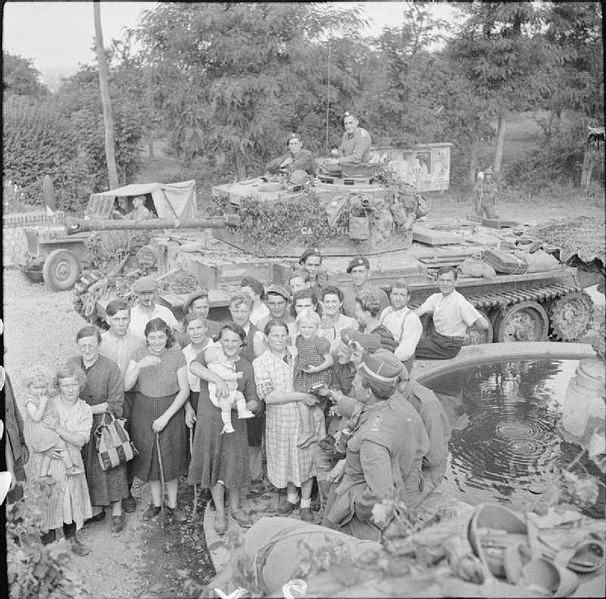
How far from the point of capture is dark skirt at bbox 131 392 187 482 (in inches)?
247

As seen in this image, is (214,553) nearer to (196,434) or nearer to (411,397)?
(196,434)

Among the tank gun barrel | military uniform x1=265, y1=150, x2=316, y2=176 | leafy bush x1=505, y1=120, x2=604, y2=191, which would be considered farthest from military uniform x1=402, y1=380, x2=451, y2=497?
leafy bush x1=505, y1=120, x2=604, y2=191

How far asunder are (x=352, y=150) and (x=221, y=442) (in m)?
6.13

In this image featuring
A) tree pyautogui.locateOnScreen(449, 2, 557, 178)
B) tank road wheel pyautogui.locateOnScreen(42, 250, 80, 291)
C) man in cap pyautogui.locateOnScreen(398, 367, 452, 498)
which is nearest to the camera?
man in cap pyautogui.locateOnScreen(398, 367, 452, 498)

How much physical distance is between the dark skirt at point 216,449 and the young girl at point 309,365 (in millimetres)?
488

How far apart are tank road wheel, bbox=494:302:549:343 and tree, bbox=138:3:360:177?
12.4 m

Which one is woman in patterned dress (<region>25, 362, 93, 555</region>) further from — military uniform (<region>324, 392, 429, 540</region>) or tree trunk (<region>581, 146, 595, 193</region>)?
tree trunk (<region>581, 146, 595, 193</region>)

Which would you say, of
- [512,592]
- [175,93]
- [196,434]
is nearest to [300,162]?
[196,434]

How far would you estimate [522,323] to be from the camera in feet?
38.7

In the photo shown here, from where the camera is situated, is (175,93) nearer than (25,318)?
No

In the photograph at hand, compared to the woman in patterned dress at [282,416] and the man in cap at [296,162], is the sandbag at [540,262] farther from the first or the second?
the woman in patterned dress at [282,416]

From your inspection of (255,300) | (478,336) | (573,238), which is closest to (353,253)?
(478,336)

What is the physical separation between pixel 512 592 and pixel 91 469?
4.55 meters

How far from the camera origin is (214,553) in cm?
567
